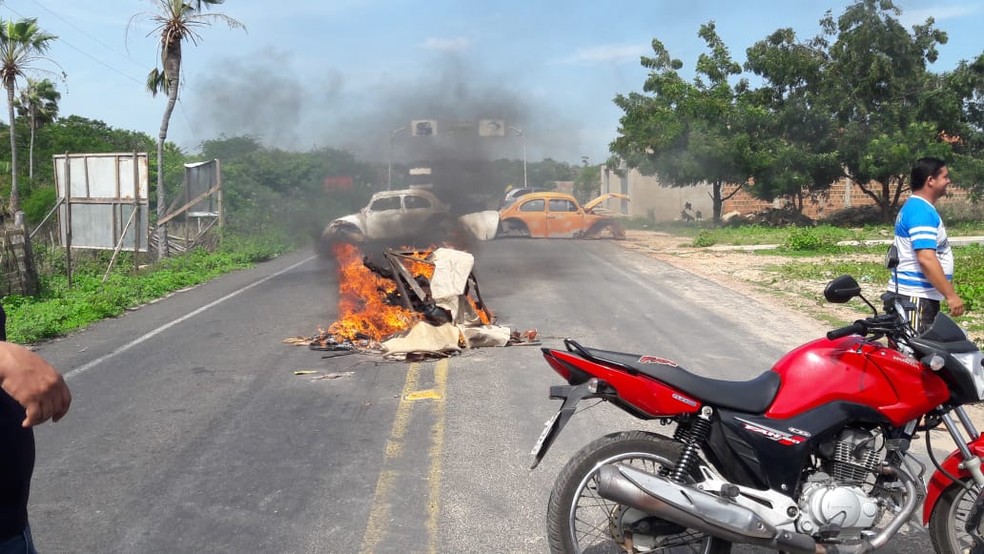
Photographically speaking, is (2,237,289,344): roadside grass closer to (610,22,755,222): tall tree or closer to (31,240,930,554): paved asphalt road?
(31,240,930,554): paved asphalt road

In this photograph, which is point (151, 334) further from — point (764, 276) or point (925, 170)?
point (764, 276)

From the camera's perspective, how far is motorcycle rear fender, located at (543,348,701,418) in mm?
3520

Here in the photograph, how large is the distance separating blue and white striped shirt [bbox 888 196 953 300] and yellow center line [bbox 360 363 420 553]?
11.6 ft

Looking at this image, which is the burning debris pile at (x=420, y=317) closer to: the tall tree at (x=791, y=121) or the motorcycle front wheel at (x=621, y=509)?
the motorcycle front wheel at (x=621, y=509)

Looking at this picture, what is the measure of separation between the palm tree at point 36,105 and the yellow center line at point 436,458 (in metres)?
32.7

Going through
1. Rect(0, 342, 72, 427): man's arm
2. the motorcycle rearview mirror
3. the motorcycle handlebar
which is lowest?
the motorcycle handlebar

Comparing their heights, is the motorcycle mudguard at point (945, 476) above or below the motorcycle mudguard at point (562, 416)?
below

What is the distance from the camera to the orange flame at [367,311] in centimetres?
916

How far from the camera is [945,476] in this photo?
11.8 feet

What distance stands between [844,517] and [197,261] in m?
18.6

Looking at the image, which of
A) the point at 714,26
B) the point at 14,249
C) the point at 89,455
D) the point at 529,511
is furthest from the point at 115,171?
the point at 714,26

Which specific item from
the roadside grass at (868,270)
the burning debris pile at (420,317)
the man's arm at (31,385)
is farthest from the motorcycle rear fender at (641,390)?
the roadside grass at (868,270)

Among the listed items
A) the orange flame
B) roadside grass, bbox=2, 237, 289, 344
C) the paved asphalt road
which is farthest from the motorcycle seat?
roadside grass, bbox=2, 237, 289, 344

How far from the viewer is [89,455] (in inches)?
219
